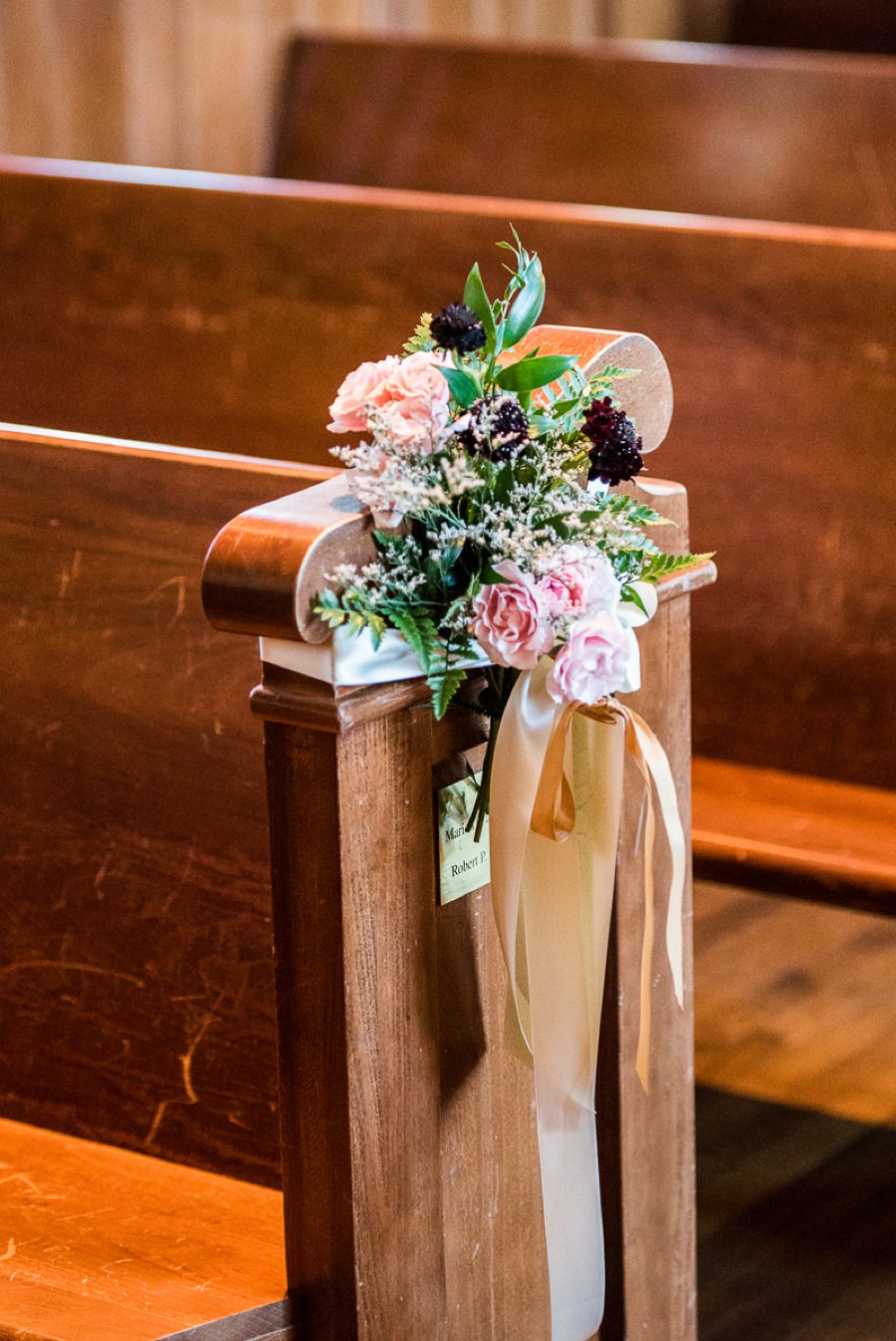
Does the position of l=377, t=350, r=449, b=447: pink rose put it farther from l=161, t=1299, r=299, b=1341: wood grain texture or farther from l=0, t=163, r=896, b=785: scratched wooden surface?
l=0, t=163, r=896, b=785: scratched wooden surface

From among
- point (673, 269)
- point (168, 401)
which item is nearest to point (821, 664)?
point (673, 269)

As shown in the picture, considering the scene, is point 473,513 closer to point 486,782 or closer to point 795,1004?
point 486,782

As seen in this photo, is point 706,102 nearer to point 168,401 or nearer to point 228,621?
point 168,401

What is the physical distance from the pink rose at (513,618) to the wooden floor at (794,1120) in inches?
47.1

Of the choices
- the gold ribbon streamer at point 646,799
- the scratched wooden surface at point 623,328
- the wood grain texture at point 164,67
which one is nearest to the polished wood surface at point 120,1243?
the gold ribbon streamer at point 646,799

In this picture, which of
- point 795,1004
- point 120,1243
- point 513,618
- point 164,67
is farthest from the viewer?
point 164,67

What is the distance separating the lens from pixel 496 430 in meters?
1.29

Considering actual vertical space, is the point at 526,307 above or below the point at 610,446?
above

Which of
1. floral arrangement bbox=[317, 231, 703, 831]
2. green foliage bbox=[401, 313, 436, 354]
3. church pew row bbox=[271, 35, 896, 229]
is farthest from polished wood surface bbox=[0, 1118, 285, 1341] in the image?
church pew row bbox=[271, 35, 896, 229]

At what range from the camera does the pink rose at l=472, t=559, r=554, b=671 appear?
126 centimetres

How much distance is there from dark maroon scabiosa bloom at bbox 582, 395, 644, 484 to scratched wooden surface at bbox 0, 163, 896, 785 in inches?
44.3

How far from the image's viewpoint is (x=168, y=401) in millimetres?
2785

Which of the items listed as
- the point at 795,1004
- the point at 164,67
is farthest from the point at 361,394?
the point at 164,67

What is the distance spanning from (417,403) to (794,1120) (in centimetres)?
164
